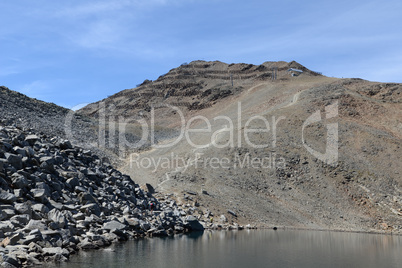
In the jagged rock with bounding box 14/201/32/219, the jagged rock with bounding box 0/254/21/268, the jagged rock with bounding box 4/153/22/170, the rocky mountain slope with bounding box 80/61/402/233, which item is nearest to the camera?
the jagged rock with bounding box 0/254/21/268

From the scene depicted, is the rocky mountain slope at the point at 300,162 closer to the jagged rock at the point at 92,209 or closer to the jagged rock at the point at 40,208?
the jagged rock at the point at 92,209

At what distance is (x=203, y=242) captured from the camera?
2758cm

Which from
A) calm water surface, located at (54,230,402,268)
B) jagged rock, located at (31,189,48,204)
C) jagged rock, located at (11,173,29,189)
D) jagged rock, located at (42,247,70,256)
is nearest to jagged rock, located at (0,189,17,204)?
jagged rock, located at (11,173,29,189)

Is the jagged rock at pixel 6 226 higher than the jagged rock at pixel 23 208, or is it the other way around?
the jagged rock at pixel 23 208

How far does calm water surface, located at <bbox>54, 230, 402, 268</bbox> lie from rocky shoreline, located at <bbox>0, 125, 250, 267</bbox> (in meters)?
1.34

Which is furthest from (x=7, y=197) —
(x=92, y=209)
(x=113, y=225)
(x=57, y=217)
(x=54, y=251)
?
(x=113, y=225)

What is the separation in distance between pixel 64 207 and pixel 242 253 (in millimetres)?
11179

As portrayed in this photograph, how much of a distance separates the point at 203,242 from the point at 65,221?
10.2m

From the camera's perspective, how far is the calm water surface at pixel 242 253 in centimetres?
2008

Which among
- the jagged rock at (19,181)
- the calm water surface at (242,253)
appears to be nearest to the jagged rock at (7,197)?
the jagged rock at (19,181)

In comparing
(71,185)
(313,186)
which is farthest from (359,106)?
(71,185)

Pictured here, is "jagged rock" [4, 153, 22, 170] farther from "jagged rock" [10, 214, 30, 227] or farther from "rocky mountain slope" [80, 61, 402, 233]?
"rocky mountain slope" [80, 61, 402, 233]

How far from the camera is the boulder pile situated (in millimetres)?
18438

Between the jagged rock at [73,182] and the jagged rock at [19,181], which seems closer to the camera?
the jagged rock at [19,181]
